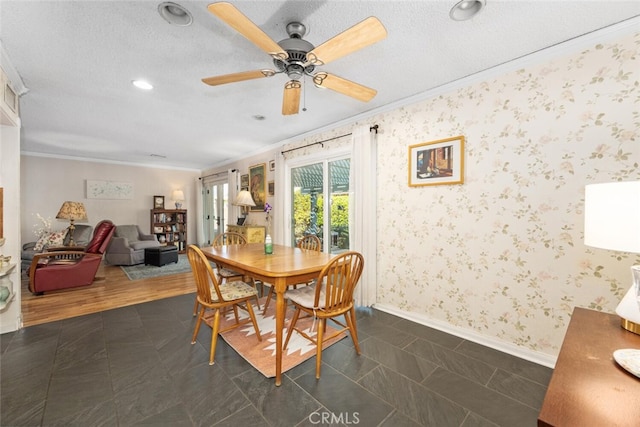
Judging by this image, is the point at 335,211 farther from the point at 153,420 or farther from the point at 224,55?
the point at 153,420

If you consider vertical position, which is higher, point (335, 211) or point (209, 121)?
point (209, 121)

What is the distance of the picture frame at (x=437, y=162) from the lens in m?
2.45

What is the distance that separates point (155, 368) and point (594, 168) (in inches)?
137

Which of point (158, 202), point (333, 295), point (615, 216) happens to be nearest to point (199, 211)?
point (158, 202)

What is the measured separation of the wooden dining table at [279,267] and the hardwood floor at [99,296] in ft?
5.45

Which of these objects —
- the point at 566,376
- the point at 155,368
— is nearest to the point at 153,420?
the point at 155,368

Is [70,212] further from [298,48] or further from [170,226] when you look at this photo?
[298,48]

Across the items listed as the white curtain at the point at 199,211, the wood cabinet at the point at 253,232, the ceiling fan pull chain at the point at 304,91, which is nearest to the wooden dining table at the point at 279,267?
the ceiling fan pull chain at the point at 304,91

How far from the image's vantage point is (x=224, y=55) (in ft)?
6.69

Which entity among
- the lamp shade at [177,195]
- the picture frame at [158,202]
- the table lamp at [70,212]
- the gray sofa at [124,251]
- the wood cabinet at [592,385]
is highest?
the lamp shade at [177,195]

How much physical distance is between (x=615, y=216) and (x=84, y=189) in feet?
27.3

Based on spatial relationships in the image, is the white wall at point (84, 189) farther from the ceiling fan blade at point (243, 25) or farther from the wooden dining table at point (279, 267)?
the ceiling fan blade at point (243, 25)

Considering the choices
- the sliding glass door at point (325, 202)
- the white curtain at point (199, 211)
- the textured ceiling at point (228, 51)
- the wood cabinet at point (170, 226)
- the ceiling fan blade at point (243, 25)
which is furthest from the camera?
the white curtain at point (199, 211)

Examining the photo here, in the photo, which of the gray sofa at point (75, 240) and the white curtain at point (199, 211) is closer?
the gray sofa at point (75, 240)
